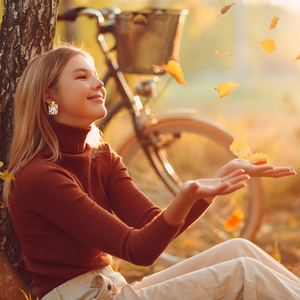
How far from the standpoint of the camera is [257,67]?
15.4m

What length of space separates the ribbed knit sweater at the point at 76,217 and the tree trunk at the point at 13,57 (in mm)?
215

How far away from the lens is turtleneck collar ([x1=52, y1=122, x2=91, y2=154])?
1410mm

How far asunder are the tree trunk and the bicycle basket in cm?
71

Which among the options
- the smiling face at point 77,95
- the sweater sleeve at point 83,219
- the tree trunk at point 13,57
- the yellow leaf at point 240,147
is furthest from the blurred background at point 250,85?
the sweater sleeve at point 83,219

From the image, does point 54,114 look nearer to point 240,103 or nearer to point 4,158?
point 4,158

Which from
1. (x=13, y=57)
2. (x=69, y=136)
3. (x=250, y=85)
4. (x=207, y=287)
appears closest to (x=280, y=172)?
(x=207, y=287)

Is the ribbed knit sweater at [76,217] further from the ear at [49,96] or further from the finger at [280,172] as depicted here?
the finger at [280,172]

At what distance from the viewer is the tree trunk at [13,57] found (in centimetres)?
156

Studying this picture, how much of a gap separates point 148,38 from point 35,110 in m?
1.07

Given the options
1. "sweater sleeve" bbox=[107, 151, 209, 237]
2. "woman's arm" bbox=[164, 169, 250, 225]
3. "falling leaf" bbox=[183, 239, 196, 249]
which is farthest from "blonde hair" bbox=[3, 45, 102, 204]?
"falling leaf" bbox=[183, 239, 196, 249]

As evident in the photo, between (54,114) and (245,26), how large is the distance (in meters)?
16.7

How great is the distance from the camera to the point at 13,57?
157 centimetres

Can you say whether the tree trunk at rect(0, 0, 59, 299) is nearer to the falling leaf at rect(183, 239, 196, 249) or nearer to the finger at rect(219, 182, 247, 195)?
the finger at rect(219, 182, 247, 195)

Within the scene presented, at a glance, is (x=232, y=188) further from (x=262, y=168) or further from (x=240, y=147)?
(x=240, y=147)
